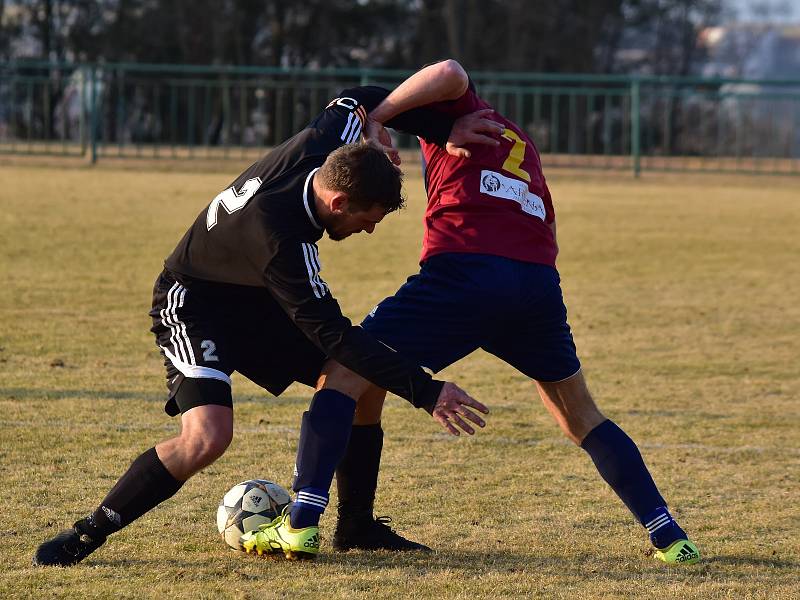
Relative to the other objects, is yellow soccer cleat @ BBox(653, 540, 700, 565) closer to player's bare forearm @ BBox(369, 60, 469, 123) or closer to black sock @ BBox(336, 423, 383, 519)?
black sock @ BBox(336, 423, 383, 519)

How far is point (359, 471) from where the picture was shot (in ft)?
15.3

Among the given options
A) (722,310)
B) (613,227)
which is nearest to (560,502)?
(722,310)

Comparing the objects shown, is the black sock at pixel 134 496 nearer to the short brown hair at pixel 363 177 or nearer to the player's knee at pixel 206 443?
the player's knee at pixel 206 443

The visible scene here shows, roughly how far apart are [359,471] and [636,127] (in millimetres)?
18986

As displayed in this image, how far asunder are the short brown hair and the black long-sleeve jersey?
16 cm

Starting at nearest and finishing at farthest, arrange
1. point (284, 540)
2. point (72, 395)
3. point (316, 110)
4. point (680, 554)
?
point (284, 540) → point (680, 554) → point (72, 395) → point (316, 110)

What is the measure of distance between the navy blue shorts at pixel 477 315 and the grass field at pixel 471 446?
70 centimetres

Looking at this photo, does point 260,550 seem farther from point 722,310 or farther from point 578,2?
point 578,2

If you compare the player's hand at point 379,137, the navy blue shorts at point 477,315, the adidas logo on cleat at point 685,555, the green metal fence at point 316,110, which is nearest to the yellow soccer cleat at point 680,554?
the adidas logo on cleat at point 685,555

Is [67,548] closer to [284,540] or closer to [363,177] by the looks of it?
[284,540]

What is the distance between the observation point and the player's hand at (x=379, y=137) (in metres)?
4.43

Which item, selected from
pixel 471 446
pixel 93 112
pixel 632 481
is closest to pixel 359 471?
pixel 632 481

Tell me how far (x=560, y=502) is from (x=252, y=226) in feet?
6.21

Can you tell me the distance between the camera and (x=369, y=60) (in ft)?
144
